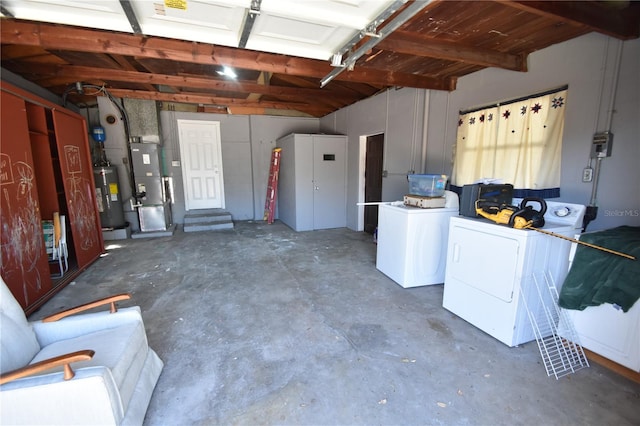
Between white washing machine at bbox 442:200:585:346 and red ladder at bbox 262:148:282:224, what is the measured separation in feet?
15.7

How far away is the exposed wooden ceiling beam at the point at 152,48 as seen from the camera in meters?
2.54

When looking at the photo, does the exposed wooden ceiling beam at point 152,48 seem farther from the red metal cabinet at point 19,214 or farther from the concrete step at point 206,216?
the concrete step at point 206,216

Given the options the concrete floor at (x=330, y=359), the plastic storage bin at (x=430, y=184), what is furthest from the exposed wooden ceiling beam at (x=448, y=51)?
the concrete floor at (x=330, y=359)

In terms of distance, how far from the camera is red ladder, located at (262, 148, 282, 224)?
659 cm

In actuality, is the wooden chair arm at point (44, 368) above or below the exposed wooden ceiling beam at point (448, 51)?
below

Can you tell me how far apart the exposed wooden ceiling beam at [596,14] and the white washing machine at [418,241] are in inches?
68.2

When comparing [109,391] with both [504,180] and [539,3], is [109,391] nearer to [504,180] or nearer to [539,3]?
[539,3]

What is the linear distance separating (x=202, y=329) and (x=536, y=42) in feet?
13.3

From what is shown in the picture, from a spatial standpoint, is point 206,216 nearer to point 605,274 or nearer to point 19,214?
point 19,214

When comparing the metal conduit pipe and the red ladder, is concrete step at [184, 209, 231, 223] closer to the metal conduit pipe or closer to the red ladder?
the red ladder

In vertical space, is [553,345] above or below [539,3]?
below

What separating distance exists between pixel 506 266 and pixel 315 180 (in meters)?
4.20

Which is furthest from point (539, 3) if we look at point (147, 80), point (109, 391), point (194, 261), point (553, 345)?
point (147, 80)

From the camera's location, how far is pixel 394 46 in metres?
2.52
